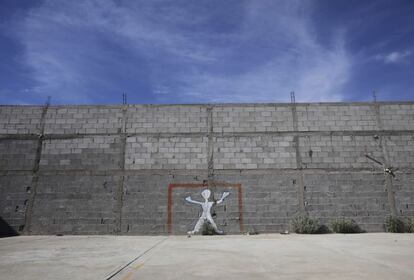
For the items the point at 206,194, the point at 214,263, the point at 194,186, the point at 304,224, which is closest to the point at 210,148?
the point at 194,186

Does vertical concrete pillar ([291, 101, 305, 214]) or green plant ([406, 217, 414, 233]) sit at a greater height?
vertical concrete pillar ([291, 101, 305, 214])

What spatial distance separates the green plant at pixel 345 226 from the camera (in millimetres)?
12414

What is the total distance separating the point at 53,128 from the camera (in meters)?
14.1

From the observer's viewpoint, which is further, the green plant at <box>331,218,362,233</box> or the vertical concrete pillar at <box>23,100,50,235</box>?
the vertical concrete pillar at <box>23,100,50,235</box>

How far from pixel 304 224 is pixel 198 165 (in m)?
4.94

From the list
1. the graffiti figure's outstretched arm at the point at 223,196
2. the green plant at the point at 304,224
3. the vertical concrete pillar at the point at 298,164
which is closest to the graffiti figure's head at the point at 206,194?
the graffiti figure's outstretched arm at the point at 223,196

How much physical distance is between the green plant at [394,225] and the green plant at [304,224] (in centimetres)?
281

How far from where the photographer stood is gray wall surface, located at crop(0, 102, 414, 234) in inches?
508

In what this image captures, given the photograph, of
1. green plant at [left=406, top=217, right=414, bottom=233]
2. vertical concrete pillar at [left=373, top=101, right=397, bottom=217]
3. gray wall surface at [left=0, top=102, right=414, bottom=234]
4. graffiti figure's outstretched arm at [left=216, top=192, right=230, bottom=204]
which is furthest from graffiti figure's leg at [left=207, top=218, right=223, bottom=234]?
green plant at [left=406, top=217, right=414, bottom=233]

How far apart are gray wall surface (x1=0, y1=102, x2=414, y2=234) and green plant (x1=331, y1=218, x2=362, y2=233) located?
0.31 metres

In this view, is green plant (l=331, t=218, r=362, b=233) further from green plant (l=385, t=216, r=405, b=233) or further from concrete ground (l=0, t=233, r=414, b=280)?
concrete ground (l=0, t=233, r=414, b=280)

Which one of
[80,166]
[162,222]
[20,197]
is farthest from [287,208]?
[20,197]

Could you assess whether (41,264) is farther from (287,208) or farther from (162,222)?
(287,208)

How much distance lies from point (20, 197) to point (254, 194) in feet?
32.4
